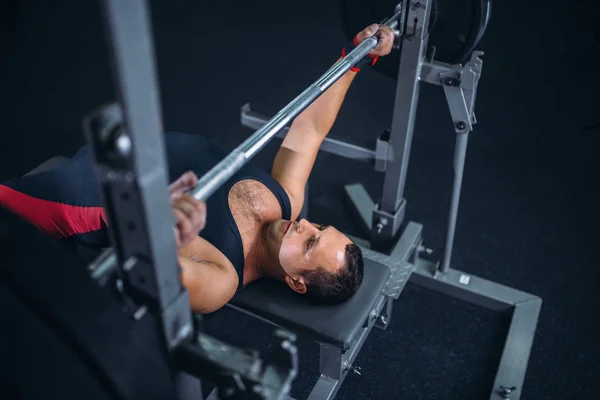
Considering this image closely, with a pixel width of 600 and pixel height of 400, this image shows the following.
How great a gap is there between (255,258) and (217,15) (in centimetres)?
297

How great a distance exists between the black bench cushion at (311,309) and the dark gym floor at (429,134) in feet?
1.48

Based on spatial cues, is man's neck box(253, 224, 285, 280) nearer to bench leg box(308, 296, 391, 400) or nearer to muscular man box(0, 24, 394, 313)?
muscular man box(0, 24, 394, 313)

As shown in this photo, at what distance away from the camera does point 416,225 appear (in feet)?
7.27

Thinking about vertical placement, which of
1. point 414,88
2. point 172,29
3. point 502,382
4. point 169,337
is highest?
point 172,29

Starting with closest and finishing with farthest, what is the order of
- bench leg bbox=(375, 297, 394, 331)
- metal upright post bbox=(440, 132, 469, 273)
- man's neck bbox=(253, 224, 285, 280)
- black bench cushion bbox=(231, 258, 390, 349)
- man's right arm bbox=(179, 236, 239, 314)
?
man's right arm bbox=(179, 236, 239, 314)
black bench cushion bbox=(231, 258, 390, 349)
man's neck bbox=(253, 224, 285, 280)
metal upright post bbox=(440, 132, 469, 273)
bench leg bbox=(375, 297, 394, 331)

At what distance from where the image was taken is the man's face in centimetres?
169

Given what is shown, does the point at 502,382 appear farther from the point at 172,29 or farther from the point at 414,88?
the point at 172,29

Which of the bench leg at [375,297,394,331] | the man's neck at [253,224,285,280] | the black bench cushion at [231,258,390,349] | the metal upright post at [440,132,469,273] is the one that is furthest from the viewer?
the bench leg at [375,297,394,331]

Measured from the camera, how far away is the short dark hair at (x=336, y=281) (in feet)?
5.46

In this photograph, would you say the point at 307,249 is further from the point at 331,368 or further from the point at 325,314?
→ the point at 331,368

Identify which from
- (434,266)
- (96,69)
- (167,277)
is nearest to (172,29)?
(96,69)

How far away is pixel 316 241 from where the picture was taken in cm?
172

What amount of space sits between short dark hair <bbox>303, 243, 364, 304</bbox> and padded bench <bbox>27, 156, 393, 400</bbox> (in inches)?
1.0

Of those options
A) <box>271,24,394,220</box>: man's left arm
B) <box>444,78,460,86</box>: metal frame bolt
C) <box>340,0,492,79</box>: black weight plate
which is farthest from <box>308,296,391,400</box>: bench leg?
<box>340,0,492,79</box>: black weight plate
